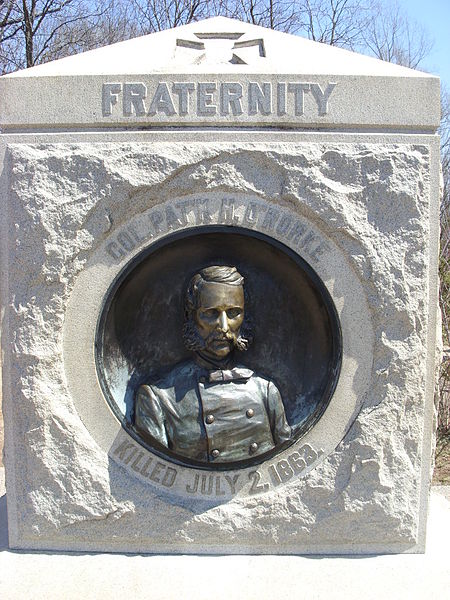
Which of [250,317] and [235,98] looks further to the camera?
[250,317]

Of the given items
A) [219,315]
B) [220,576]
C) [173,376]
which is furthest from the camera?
[173,376]

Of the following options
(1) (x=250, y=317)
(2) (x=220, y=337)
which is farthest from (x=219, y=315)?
(1) (x=250, y=317)

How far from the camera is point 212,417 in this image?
10.1 ft

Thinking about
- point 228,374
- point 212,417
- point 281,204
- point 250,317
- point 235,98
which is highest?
point 235,98

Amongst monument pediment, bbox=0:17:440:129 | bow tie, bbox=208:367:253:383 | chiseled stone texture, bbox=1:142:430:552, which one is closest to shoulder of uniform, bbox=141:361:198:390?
bow tie, bbox=208:367:253:383

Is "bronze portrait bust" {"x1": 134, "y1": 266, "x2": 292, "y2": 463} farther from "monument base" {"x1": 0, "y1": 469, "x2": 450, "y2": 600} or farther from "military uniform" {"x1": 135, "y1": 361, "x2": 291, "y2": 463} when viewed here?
"monument base" {"x1": 0, "y1": 469, "x2": 450, "y2": 600}

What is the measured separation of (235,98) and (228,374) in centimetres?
130

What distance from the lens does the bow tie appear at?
3135 mm

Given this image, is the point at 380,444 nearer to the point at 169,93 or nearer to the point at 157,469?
the point at 157,469

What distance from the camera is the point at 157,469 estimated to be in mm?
3102

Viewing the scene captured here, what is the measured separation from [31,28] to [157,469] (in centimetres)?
1229

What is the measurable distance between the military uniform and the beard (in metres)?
0.13

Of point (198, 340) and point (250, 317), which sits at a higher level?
point (250, 317)

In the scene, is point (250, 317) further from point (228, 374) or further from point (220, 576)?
point (220, 576)
